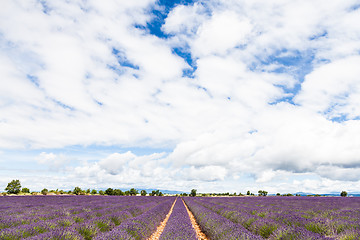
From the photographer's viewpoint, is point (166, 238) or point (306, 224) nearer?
point (166, 238)

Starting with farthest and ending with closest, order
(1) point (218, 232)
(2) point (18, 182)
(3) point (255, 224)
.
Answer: (2) point (18, 182) < (3) point (255, 224) < (1) point (218, 232)

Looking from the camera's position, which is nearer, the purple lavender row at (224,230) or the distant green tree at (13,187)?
the purple lavender row at (224,230)

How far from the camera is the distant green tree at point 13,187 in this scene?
46.6 metres

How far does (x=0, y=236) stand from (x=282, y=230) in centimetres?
679

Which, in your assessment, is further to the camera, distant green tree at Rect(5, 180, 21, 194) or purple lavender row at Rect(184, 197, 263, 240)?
distant green tree at Rect(5, 180, 21, 194)

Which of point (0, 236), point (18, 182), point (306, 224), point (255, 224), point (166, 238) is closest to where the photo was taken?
point (0, 236)

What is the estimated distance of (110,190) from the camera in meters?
61.3

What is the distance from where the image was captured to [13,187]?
4712cm

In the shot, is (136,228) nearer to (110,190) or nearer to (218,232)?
(218,232)

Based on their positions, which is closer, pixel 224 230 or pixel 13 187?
pixel 224 230

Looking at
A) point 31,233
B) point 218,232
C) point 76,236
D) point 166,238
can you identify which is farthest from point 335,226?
point 31,233

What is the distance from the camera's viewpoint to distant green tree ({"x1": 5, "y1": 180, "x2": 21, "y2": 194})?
46.6 meters

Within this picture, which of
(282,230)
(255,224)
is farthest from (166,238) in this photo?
(255,224)

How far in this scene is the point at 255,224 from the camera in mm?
7633
